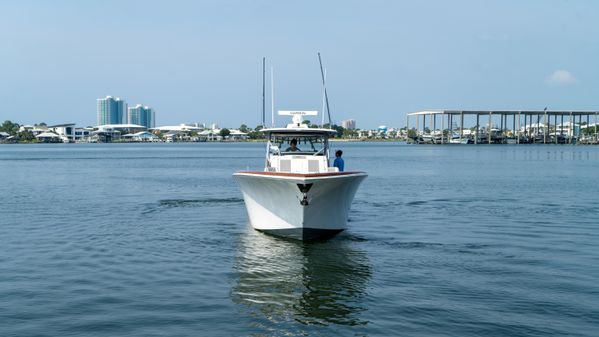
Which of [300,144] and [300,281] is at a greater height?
[300,144]

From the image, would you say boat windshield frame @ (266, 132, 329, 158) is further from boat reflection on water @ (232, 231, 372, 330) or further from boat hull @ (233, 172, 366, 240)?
boat reflection on water @ (232, 231, 372, 330)

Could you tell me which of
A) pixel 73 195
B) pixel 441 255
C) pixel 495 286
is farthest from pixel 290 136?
pixel 73 195

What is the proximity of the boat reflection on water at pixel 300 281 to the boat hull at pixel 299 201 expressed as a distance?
19.2 inches

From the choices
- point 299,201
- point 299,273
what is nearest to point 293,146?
point 299,201

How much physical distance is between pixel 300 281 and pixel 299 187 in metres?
3.72

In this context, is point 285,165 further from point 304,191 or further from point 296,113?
point 304,191

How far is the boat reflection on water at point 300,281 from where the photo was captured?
14.0m

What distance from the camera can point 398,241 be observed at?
2283cm

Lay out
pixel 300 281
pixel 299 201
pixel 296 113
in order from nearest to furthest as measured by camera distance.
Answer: pixel 300 281 → pixel 299 201 → pixel 296 113

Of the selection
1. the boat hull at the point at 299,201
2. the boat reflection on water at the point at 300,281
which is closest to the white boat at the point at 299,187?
the boat hull at the point at 299,201

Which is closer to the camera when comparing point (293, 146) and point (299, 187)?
point (299, 187)

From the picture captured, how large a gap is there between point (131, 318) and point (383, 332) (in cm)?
483

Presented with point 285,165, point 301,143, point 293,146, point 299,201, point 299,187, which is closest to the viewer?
point 299,187

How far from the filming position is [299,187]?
19.8 meters
